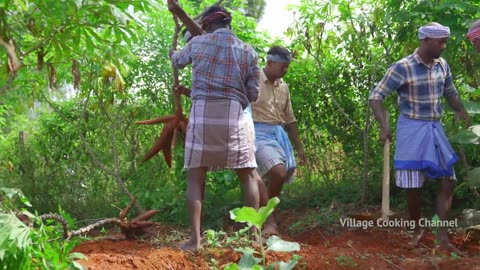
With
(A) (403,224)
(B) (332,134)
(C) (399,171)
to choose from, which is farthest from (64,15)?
(B) (332,134)

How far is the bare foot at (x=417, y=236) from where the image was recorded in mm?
4512

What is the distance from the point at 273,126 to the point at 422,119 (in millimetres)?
1173

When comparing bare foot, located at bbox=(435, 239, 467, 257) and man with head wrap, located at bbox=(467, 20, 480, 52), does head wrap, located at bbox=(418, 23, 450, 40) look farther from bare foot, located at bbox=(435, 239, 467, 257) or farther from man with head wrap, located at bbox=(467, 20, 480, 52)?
bare foot, located at bbox=(435, 239, 467, 257)

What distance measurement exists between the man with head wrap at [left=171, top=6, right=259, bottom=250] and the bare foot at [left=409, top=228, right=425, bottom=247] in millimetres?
1236

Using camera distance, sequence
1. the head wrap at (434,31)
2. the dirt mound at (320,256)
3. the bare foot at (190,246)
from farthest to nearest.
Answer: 1. the head wrap at (434,31)
2. the bare foot at (190,246)
3. the dirt mound at (320,256)

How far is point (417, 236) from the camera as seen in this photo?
456 cm

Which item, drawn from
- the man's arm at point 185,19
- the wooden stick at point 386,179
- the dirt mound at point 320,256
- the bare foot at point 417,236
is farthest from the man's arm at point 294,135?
the man's arm at point 185,19

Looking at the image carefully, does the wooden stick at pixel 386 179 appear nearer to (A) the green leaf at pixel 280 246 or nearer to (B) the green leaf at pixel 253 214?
(A) the green leaf at pixel 280 246

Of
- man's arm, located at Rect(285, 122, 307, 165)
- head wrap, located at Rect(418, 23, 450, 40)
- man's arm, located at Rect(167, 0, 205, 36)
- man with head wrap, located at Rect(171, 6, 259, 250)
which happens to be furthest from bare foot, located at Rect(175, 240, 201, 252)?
head wrap, located at Rect(418, 23, 450, 40)

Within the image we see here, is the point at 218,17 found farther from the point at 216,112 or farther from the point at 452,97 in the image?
the point at 452,97

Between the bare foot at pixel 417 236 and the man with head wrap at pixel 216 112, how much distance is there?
1.24 meters

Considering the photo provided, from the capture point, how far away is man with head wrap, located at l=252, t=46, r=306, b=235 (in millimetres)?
4891

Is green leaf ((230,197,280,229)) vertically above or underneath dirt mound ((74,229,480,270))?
above

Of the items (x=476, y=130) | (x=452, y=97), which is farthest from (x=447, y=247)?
(x=452, y=97)
